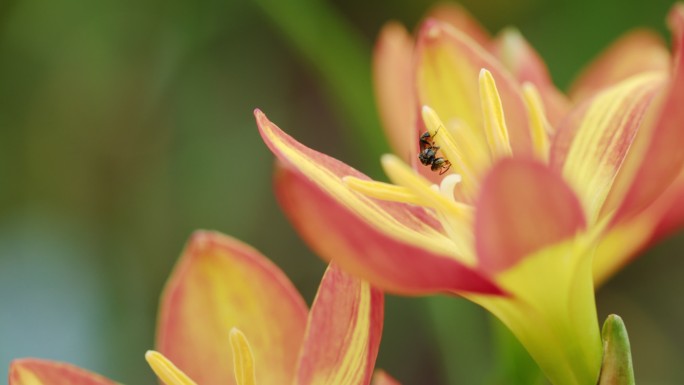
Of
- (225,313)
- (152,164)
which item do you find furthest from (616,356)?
(152,164)

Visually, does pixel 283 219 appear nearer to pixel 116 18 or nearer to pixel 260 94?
pixel 260 94

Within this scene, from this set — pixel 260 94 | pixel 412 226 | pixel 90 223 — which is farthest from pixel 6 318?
pixel 412 226

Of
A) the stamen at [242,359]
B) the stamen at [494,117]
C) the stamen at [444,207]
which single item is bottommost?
the stamen at [242,359]

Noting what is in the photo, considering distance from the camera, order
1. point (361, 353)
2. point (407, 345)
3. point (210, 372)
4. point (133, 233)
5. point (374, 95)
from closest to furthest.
Answer: point (361, 353)
point (210, 372)
point (374, 95)
point (133, 233)
point (407, 345)

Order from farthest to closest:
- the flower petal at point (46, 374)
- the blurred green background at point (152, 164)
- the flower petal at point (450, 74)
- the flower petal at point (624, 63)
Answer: the blurred green background at point (152, 164) < the flower petal at point (624, 63) < the flower petal at point (450, 74) < the flower petal at point (46, 374)

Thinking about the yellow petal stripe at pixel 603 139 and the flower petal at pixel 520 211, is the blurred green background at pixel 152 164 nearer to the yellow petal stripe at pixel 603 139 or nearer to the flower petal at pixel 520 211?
the yellow petal stripe at pixel 603 139

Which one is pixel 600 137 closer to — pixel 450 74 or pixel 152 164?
pixel 450 74

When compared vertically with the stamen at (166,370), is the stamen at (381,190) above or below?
above

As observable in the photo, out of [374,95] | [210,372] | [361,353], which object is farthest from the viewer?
[374,95]

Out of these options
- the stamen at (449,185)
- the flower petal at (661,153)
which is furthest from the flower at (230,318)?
the flower petal at (661,153)
